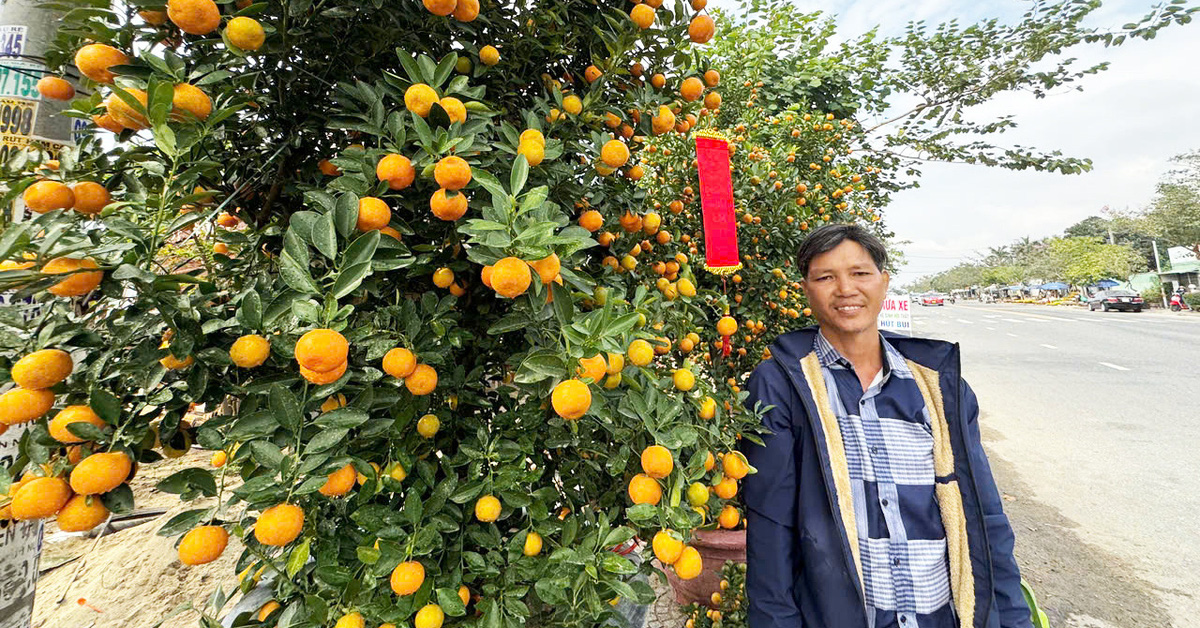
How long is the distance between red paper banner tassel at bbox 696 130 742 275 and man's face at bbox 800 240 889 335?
1.19 feet

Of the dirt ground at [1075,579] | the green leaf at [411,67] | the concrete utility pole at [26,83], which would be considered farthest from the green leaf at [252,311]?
the dirt ground at [1075,579]

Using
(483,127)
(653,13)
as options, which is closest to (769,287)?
(653,13)

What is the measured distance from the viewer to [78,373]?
664 mm

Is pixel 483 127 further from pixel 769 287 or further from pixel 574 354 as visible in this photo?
pixel 769 287

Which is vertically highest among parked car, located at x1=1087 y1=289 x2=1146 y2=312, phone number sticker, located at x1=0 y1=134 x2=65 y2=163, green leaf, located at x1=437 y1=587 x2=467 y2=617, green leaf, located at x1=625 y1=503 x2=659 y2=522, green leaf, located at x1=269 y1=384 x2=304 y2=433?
phone number sticker, located at x1=0 y1=134 x2=65 y2=163

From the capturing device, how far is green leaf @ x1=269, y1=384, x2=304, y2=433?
2.20 ft

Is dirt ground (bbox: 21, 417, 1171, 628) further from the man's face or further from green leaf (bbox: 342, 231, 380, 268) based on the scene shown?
green leaf (bbox: 342, 231, 380, 268)

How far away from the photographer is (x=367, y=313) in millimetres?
821

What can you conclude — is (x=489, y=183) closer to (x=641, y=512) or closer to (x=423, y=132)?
(x=423, y=132)

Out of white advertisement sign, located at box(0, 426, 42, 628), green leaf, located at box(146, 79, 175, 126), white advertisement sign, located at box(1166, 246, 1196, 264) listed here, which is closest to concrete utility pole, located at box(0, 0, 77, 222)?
white advertisement sign, located at box(0, 426, 42, 628)

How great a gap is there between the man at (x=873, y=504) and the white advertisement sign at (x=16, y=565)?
1.58m

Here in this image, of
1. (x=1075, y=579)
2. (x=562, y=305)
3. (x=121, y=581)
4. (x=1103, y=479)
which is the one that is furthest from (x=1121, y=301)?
(x=121, y=581)

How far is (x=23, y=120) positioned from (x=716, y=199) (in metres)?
1.75

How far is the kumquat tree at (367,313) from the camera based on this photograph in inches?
26.2
